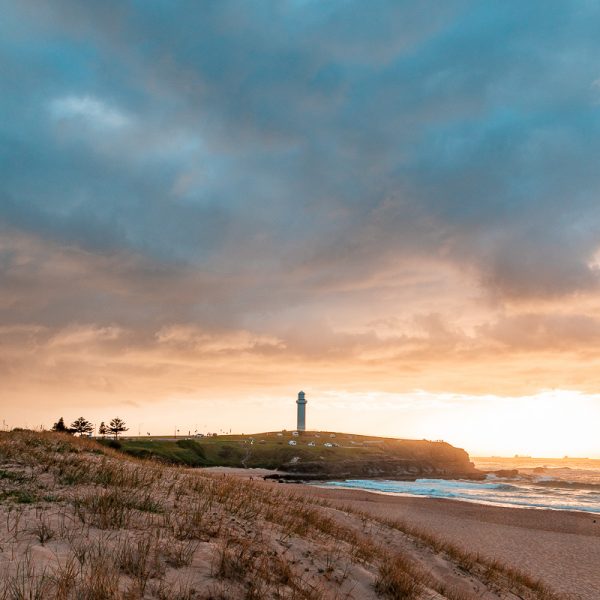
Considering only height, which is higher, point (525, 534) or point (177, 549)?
point (177, 549)

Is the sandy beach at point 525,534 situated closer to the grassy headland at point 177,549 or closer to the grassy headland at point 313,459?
the grassy headland at point 177,549

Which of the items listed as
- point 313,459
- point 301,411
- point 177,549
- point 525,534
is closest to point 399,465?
point 313,459

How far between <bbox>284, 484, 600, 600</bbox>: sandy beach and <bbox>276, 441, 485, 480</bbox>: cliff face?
44.2 meters

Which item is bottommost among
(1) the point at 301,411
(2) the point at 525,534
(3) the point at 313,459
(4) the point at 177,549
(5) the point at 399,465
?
(5) the point at 399,465

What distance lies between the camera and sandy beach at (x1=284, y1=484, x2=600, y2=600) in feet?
74.8

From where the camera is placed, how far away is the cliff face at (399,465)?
9812 centimetres

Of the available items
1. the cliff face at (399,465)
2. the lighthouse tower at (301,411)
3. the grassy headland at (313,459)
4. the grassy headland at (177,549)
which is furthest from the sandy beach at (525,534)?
the lighthouse tower at (301,411)

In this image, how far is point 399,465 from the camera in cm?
11444

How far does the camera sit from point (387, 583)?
1018 cm

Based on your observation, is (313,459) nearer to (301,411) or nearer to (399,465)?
(399,465)

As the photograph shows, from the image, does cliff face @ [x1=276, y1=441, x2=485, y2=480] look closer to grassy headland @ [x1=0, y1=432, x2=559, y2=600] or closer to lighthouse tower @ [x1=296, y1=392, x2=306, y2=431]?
lighthouse tower @ [x1=296, y1=392, x2=306, y2=431]

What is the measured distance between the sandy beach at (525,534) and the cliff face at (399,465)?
145 feet

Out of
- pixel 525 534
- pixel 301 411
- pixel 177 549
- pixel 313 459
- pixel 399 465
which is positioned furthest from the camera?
pixel 301 411

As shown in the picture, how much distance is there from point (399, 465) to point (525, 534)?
281ft
